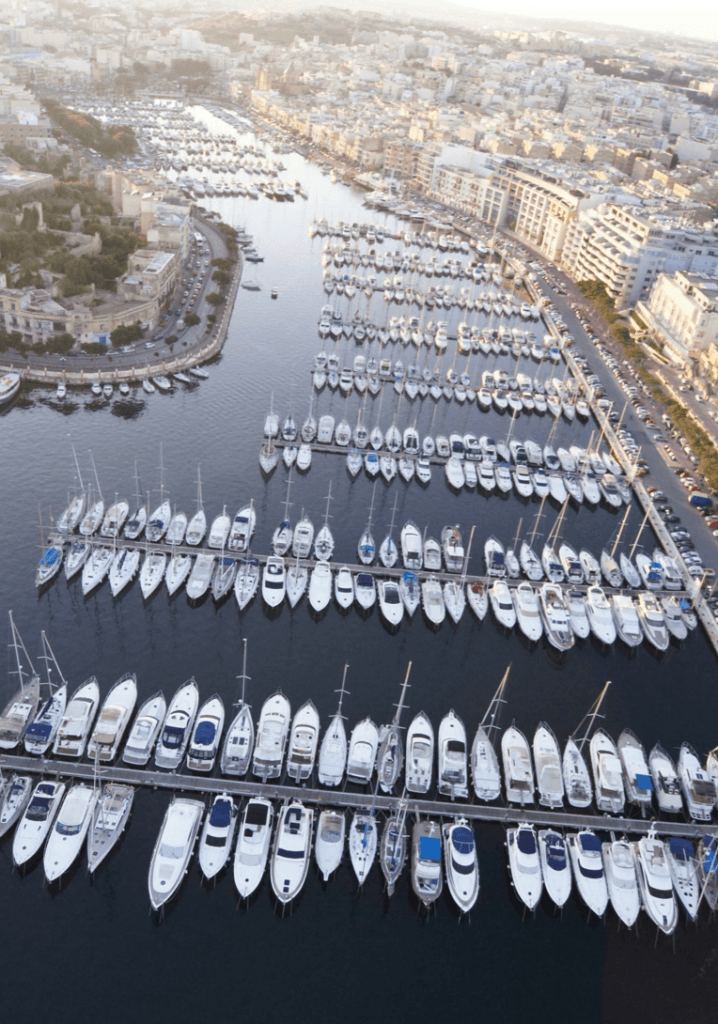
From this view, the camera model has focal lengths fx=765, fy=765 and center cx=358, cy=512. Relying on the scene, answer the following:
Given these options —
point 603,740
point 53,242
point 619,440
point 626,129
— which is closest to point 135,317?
point 53,242

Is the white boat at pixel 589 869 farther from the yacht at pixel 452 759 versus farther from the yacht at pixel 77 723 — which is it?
the yacht at pixel 77 723

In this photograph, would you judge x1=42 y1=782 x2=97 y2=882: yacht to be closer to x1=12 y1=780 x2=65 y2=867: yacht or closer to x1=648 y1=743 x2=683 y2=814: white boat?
x1=12 y1=780 x2=65 y2=867: yacht

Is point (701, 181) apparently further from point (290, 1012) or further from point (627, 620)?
point (290, 1012)

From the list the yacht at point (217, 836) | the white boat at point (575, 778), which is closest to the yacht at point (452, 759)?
the white boat at point (575, 778)

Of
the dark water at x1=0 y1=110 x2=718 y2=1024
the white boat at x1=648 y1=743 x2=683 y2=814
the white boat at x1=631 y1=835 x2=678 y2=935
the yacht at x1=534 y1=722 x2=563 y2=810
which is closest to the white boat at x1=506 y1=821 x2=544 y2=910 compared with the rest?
the dark water at x1=0 y1=110 x2=718 y2=1024

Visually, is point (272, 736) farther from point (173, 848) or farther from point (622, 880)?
point (622, 880)
